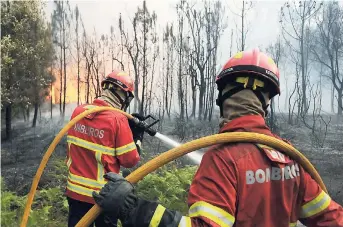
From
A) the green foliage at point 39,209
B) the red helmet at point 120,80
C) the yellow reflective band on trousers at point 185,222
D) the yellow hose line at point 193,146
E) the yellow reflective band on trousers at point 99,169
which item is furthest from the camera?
the green foliage at point 39,209

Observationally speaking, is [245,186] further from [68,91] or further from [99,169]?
[68,91]

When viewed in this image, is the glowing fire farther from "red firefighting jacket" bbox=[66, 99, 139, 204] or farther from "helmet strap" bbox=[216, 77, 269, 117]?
"helmet strap" bbox=[216, 77, 269, 117]

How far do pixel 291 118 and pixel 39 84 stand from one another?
1323 centimetres

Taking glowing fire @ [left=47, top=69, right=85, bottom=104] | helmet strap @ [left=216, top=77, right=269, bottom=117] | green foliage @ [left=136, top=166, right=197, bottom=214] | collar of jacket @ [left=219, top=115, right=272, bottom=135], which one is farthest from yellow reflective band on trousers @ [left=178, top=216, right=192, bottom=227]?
glowing fire @ [left=47, top=69, right=85, bottom=104]

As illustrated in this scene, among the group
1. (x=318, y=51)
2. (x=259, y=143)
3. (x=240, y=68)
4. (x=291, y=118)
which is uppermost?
(x=318, y=51)

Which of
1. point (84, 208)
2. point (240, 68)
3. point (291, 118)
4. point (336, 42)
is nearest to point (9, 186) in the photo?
point (84, 208)

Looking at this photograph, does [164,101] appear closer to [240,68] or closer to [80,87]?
[80,87]

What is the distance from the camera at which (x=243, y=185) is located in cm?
164

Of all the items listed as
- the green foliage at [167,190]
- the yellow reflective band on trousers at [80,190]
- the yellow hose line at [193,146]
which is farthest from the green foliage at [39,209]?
the yellow hose line at [193,146]

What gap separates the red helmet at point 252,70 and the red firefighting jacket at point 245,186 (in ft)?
0.71

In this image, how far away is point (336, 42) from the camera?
13.1m

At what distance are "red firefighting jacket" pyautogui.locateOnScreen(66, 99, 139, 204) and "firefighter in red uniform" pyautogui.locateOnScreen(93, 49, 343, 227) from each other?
6.80ft

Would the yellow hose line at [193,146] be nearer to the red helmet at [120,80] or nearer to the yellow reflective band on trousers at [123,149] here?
the yellow reflective band on trousers at [123,149]

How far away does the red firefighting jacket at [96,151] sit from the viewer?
3812 millimetres
